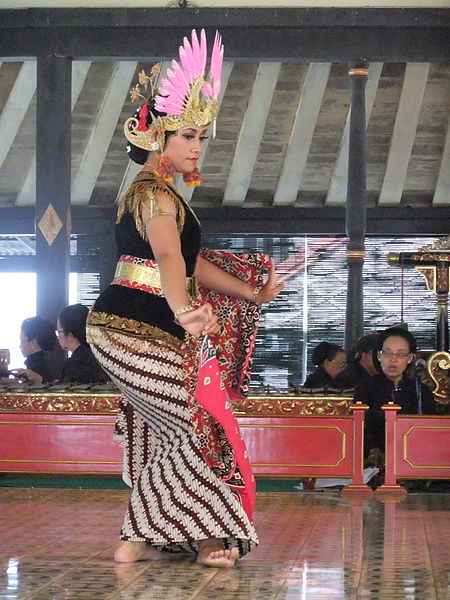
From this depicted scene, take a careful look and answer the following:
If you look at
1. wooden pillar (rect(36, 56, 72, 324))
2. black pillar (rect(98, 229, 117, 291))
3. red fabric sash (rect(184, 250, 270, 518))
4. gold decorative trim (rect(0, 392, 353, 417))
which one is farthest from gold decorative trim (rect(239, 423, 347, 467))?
black pillar (rect(98, 229, 117, 291))

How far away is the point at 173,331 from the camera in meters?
3.88

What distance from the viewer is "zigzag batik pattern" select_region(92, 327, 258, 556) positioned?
150 inches

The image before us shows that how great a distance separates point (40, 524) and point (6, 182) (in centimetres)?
855

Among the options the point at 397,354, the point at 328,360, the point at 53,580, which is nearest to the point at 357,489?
the point at 397,354

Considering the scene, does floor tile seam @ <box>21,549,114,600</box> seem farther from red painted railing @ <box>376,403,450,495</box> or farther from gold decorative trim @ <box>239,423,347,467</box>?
red painted railing @ <box>376,403,450,495</box>

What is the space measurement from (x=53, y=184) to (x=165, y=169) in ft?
17.4

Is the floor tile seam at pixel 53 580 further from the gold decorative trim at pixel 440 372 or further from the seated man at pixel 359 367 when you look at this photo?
the seated man at pixel 359 367

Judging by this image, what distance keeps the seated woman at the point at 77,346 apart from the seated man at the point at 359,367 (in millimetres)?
1344

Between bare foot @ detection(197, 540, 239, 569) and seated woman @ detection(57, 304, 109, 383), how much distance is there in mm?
3216

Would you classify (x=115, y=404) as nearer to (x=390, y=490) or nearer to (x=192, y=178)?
(x=390, y=490)

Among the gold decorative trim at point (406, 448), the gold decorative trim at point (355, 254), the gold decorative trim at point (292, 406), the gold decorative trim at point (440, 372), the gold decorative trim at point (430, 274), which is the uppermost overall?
the gold decorative trim at point (355, 254)

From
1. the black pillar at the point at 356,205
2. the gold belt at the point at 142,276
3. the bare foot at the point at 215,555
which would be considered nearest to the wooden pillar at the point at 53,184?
the black pillar at the point at 356,205

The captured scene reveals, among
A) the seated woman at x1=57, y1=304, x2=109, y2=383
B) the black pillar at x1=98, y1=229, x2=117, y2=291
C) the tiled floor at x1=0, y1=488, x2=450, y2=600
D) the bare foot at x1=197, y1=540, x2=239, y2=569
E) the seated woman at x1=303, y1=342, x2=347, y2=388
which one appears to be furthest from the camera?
the black pillar at x1=98, y1=229, x2=117, y2=291

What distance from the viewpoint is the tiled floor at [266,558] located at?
11.1 feet
